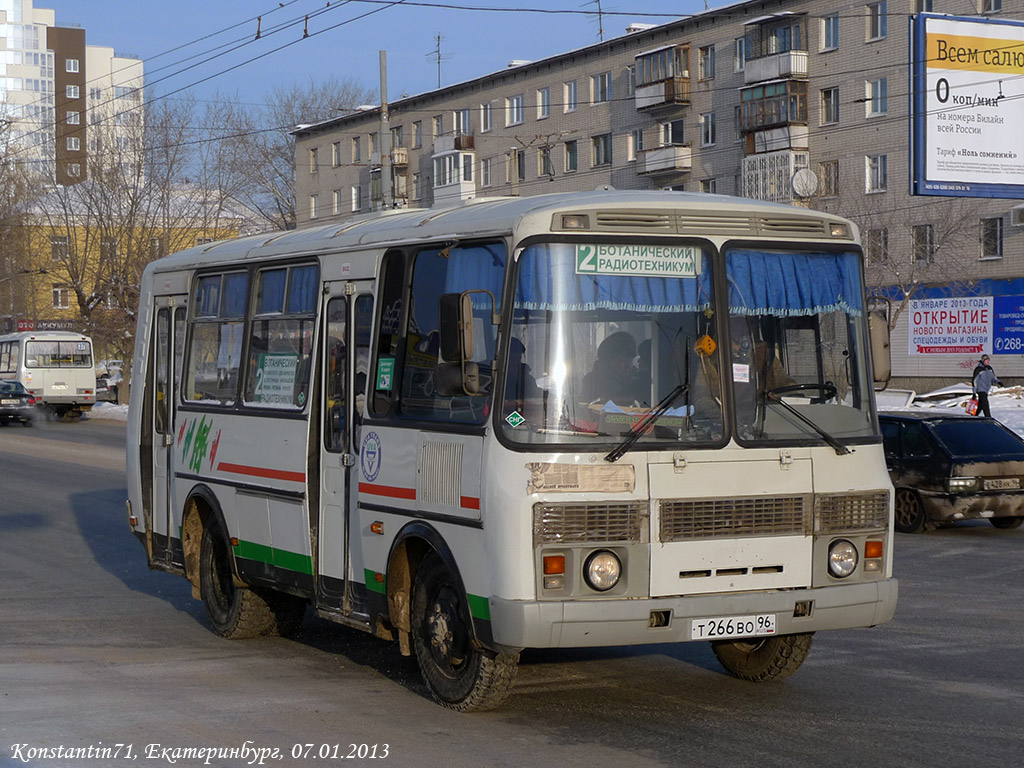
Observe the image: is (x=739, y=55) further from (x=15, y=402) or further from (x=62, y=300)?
(x=62, y=300)

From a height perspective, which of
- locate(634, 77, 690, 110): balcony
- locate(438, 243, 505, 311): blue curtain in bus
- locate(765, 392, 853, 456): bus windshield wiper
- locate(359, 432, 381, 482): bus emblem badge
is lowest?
locate(359, 432, 381, 482): bus emblem badge

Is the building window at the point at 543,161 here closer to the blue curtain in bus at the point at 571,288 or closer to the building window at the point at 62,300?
the building window at the point at 62,300

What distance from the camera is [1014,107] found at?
27.3 metres

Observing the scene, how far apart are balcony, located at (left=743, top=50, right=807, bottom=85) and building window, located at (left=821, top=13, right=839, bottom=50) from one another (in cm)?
85

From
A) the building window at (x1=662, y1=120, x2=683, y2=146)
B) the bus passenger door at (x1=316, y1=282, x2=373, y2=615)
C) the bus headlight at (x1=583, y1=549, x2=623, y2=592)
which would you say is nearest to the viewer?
the bus headlight at (x1=583, y1=549, x2=623, y2=592)

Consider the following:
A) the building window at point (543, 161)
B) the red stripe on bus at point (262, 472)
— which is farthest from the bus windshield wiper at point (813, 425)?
the building window at point (543, 161)

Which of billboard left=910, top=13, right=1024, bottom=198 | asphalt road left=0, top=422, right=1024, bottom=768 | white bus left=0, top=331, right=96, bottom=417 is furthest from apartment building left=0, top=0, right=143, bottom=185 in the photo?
asphalt road left=0, top=422, right=1024, bottom=768

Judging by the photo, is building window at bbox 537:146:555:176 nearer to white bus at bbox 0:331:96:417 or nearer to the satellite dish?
the satellite dish

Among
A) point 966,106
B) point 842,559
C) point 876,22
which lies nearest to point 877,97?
point 876,22

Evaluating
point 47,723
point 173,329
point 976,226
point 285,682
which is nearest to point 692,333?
point 285,682

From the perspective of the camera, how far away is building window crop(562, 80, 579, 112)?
67625 millimetres

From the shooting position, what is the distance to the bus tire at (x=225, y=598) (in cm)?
959

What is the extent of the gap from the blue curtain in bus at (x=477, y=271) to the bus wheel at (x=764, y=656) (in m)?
2.33

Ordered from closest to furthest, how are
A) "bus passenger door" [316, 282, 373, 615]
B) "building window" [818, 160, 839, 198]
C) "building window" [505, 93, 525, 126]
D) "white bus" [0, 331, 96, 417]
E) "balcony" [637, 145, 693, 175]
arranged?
1. "bus passenger door" [316, 282, 373, 615]
2. "white bus" [0, 331, 96, 417]
3. "building window" [818, 160, 839, 198]
4. "balcony" [637, 145, 693, 175]
5. "building window" [505, 93, 525, 126]
